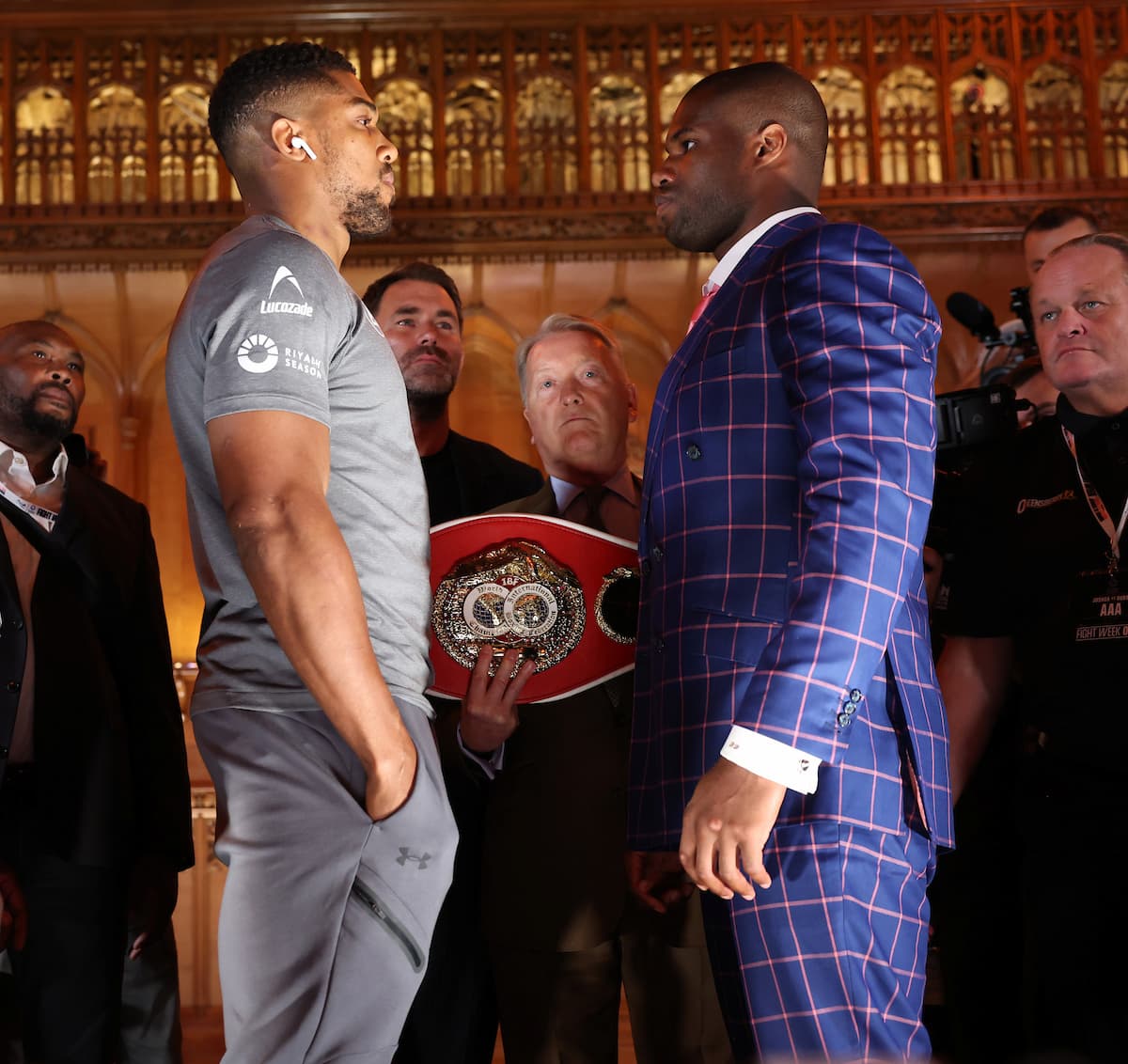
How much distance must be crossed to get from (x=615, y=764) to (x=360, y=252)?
3.54 m

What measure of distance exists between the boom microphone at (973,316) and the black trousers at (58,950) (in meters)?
2.17

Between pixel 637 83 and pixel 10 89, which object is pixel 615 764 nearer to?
pixel 637 83

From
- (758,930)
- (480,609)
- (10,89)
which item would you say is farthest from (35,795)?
(10,89)

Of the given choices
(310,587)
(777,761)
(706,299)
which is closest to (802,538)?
(777,761)

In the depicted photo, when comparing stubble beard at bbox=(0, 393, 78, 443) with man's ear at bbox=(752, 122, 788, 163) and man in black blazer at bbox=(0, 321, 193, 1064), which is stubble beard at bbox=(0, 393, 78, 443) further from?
man's ear at bbox=(752, 122, 788, 163)

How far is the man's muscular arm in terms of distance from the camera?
4.43 ft

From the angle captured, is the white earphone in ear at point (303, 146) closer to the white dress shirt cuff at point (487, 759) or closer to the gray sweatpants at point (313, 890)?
the gray sweatpants at point (313, 890)

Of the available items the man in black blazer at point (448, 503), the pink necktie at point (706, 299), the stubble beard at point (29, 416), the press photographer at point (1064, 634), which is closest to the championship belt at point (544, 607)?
the man in black blazer at point (448, 503)

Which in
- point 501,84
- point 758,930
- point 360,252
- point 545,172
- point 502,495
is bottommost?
point 758,930

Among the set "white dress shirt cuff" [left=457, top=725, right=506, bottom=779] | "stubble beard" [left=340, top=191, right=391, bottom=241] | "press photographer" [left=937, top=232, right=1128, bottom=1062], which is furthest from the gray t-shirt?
"press photographer" [left=937, top=232, right=1128, bottom=1062]

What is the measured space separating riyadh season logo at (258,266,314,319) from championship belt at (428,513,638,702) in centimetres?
81

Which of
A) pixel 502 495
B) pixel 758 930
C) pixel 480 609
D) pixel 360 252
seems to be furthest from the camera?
pixel 360 252

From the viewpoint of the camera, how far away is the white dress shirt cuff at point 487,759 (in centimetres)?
223

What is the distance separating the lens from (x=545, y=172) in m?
5.36
